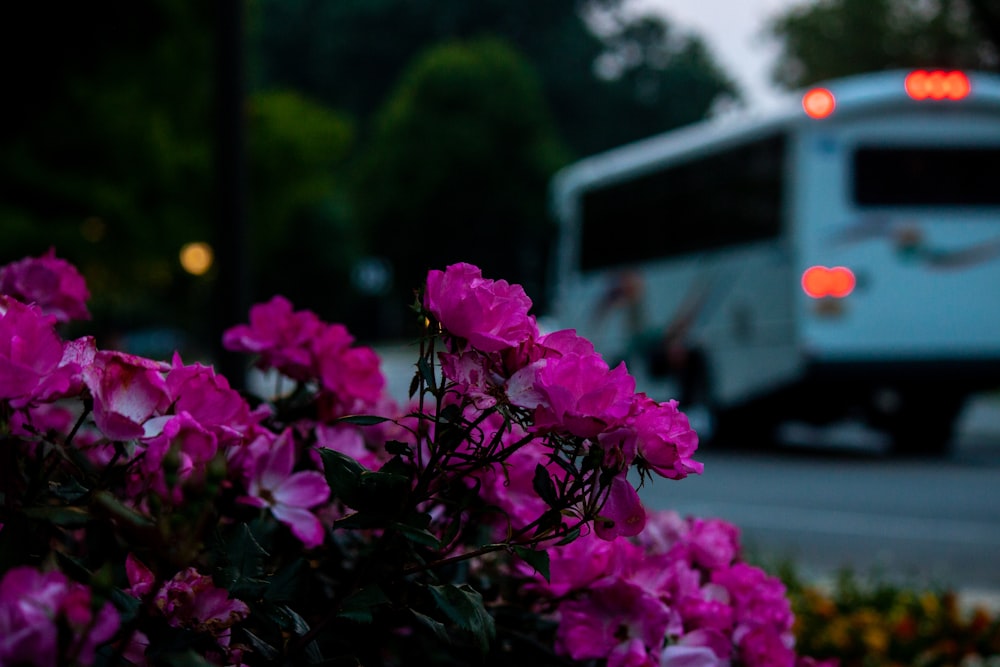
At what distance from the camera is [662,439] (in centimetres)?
124

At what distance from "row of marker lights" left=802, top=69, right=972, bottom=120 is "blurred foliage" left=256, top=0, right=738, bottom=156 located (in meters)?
44.3

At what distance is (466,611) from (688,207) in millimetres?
12513

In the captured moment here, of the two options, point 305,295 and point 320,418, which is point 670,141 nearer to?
point 320,418

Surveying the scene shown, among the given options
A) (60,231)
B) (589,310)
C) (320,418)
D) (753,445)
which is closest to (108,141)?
(60,231)

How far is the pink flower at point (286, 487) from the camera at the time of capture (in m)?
1.60

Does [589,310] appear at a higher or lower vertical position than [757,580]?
higher

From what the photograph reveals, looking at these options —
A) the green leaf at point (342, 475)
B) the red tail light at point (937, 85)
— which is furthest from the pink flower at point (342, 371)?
the red tail light at point (937, 85)

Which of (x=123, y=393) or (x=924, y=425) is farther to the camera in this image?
(x=924, y=425)

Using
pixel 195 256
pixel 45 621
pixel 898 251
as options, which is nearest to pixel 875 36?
pixel 195 256

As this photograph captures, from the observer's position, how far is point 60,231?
18.4m

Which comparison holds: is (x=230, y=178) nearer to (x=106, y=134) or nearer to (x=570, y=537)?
(x=570, y=537)

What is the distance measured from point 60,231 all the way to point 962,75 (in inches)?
491

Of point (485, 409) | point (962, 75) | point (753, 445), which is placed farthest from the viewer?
point (753, 445)

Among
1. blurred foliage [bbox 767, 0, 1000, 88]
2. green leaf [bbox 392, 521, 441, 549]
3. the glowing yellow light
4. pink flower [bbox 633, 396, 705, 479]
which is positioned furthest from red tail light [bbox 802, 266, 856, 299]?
blurred foliage [bbox 767, 0, 1000, 88]
